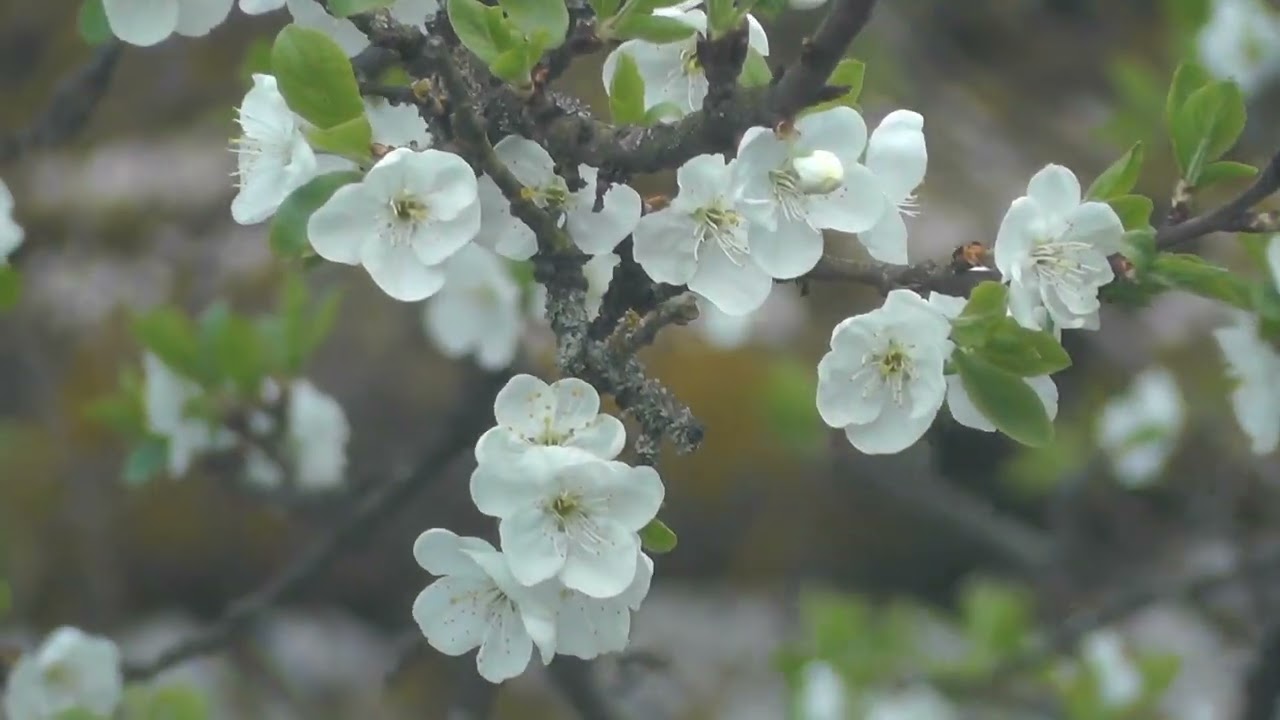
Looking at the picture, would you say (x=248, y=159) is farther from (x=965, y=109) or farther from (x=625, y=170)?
(x=965, y=109)

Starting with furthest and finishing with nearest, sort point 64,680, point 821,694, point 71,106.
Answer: point 821,694, point 71,106, point 64,680

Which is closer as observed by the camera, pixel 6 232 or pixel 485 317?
pixel 6 232

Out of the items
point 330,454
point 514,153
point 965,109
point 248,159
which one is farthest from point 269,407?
point 965,109

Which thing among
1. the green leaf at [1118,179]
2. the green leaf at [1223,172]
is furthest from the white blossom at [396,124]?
the green leaf at [1223,172]

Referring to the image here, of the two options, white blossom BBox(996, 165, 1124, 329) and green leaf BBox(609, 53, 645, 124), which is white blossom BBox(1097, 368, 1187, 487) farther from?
green leaf BBox(609, 53, 645, 124)

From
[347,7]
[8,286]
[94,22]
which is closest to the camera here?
[347,7]

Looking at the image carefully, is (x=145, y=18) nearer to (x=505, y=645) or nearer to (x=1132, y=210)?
(x=505, y=645)

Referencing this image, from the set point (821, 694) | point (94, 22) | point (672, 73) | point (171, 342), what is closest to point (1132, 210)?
point (672, 73)

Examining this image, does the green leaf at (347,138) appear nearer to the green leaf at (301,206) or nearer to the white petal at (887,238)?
the green leaf at (301,206)
